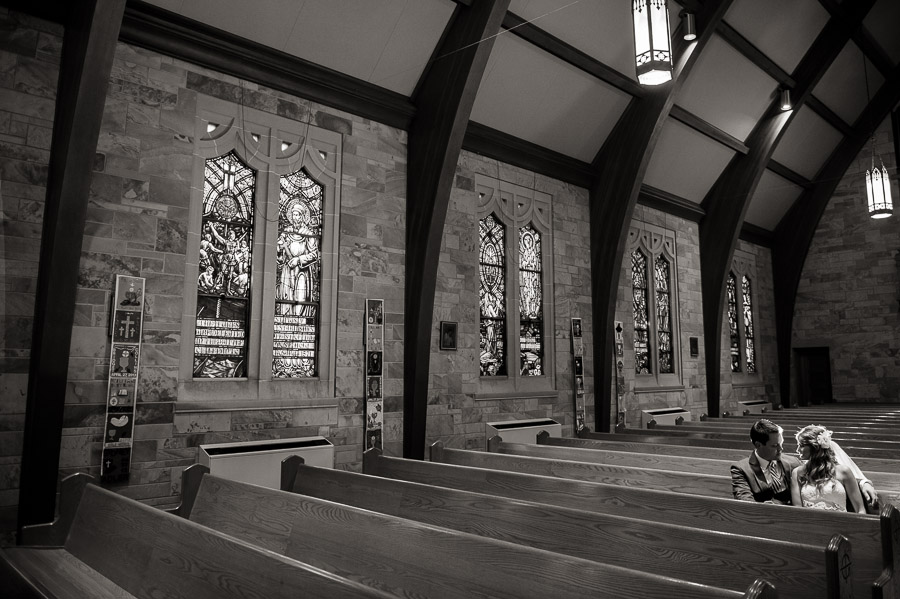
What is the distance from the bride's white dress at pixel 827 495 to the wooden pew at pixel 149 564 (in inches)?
98.1

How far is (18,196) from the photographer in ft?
14.0

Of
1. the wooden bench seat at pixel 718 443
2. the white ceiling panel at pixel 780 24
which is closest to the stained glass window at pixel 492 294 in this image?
the wooden bench seat at pixel 718 443

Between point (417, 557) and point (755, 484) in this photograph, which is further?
point (755, 484)

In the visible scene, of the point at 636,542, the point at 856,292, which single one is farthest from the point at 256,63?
the point at 856,292

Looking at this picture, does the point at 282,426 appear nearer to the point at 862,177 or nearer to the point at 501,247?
the point at 501,247

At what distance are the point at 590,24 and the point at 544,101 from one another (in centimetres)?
97

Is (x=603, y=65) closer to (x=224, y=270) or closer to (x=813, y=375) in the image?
(x=224, y=270)

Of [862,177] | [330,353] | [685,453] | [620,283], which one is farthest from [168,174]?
[862,177]

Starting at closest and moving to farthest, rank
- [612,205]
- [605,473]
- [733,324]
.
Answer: [605,473]
[612,205]
[733,324]

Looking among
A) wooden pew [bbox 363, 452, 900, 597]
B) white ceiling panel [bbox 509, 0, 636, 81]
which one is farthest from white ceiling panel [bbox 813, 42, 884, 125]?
wooden pew [bbox 363, 452, 900, 597]

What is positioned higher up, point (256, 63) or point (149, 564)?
point (256, 63)

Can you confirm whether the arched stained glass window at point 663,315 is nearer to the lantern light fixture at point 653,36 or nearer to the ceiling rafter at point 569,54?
the ceiling rafter at point 569,54

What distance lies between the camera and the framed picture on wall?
663 centimetres

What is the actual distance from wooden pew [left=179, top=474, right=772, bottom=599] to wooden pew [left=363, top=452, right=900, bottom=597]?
1.05 metres
